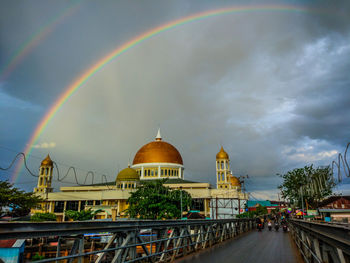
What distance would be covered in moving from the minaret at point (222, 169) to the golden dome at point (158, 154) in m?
11.8

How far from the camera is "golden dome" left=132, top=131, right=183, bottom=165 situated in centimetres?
7944

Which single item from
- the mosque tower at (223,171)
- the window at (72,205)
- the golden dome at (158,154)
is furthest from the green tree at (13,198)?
the mosque tower at (223,171)

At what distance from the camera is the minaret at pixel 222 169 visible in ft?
254

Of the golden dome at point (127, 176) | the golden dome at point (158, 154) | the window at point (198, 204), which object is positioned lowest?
the window at point (198, 204)

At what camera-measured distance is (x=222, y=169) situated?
80.4 m

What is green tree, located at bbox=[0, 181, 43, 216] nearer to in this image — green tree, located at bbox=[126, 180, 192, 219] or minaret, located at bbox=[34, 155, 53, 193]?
green tree, located at bbox=[126, 180, 192, 219]

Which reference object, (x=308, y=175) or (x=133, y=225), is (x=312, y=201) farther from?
(x=133, y=225)

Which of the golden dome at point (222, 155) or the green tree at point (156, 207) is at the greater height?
the golden dome at point (222, 155)

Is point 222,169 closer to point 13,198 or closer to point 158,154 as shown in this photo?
point 158,154

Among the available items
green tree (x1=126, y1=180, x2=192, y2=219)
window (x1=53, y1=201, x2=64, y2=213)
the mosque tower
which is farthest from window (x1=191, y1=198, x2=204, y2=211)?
window (x1=53, y1=201, x2=64, y2=213)

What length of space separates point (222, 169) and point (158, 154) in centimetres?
1990

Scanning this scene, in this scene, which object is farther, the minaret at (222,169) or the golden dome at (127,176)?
the minaret at (222,169)

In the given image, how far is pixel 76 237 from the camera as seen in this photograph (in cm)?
556

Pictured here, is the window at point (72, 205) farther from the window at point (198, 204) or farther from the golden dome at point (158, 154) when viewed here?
the window at point (198, 204)
